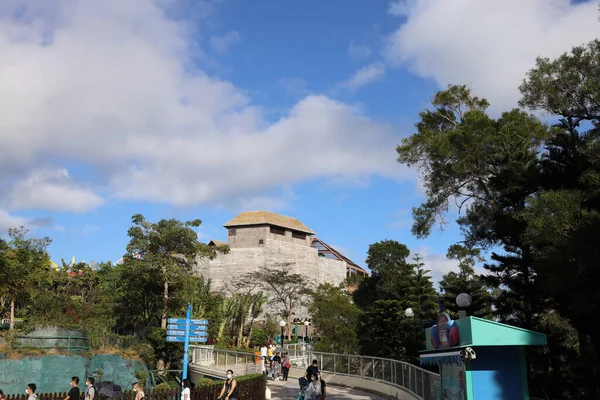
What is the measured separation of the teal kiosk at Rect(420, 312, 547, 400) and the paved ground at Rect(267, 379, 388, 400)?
8.59 m

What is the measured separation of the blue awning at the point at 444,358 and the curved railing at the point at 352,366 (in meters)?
0.69

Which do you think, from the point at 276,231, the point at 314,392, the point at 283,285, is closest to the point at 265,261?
the point at 276,231

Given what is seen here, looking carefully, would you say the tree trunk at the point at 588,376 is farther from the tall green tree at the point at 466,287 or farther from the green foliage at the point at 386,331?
the green foliage at the point at 386,331

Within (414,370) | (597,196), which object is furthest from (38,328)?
(597,196)

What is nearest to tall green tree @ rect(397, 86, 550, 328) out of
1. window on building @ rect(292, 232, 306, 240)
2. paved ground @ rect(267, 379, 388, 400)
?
paved ground @ rect(267, 379, 388, 400)

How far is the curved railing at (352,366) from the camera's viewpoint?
55.9 ft

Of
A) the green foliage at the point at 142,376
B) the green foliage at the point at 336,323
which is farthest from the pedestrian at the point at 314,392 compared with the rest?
the green foliage at the point at 336,323

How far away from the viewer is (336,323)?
45.4 meters

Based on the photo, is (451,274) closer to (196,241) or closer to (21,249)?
Answer: (196,241)

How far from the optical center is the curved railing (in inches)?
671

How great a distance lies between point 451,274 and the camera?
1660 inches

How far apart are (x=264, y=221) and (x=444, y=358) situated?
63.1 metres

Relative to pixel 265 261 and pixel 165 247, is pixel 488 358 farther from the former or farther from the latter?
pixel 265 261

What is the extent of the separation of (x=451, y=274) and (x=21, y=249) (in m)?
32.2
